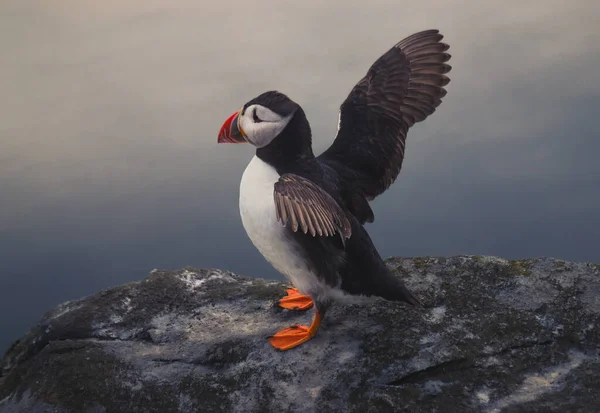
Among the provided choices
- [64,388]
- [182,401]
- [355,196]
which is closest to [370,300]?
[355,196]

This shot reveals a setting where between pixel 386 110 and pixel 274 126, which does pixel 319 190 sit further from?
pixel 386 110

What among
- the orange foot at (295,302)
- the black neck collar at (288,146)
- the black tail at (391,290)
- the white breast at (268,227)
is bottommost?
the orange foot at (295,302)

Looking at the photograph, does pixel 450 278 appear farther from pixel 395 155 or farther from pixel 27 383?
pixel 27 383

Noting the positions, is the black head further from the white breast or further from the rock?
the rock

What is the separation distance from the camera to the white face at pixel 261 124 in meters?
4.19

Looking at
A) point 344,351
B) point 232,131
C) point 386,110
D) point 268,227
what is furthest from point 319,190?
point 386,110

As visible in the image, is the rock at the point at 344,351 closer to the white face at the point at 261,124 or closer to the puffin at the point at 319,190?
the puffin at the point at 319,190

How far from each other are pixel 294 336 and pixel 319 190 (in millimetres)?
1186

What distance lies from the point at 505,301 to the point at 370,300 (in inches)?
42.6

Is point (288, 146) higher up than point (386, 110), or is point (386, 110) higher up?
point (386, 110)

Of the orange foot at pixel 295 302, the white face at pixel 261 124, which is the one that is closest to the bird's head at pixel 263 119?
the white face at pixel 261 124

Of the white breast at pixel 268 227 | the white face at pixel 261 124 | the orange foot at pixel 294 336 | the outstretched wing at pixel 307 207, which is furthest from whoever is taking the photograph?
the orange foot at pixel 294 336

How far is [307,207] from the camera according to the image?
355 cm

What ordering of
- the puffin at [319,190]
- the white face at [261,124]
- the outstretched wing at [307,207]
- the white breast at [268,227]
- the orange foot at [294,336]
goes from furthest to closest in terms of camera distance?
the orange foot at [294,336] → the white face at [261,124] → the white breast at [268,227] → the puffin at [319,190] → the outstretched wing at [307,207]
